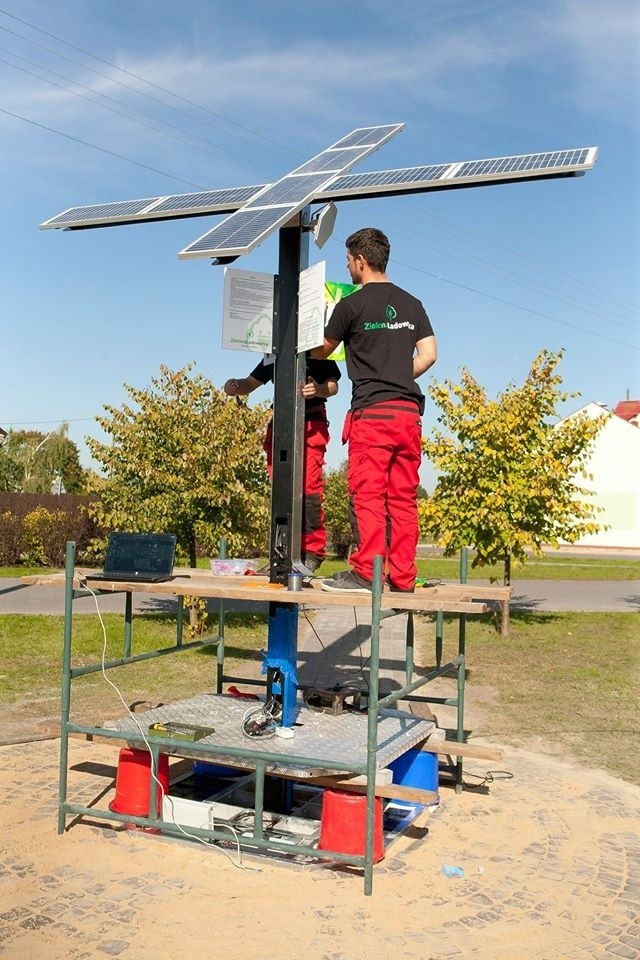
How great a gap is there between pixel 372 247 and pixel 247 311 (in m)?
0.83

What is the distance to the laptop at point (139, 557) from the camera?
18.6 feet

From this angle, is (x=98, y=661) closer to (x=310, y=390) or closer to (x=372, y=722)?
(x=310, y=390)

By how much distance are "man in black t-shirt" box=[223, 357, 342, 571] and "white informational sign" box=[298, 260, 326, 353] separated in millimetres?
432

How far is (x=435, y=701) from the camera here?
21.6 ft

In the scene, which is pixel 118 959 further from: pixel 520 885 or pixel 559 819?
pixel 559 819

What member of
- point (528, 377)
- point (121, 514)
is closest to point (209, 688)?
point (121, 514)

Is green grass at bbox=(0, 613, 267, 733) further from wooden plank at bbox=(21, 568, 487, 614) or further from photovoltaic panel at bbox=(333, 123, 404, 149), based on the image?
photovoltaic panel at bbox=(333, 123, 404, 149)

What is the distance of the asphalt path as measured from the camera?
55.9 feet

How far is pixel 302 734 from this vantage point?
18.3 feet

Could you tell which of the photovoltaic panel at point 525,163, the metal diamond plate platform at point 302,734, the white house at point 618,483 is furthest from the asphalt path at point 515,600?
the white house at point 618,483

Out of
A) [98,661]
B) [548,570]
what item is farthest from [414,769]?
[548,570]

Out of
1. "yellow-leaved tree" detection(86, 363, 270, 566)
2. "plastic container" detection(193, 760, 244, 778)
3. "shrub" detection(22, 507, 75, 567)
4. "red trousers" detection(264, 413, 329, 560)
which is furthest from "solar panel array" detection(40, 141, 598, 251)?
"shrub" detection(22, 507, 75, 567)

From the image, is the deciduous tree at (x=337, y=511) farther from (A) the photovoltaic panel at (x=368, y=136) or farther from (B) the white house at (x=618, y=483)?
(A) the photovoltaic panel at (x=368, y=136)

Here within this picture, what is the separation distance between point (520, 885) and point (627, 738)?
13.6 ft
